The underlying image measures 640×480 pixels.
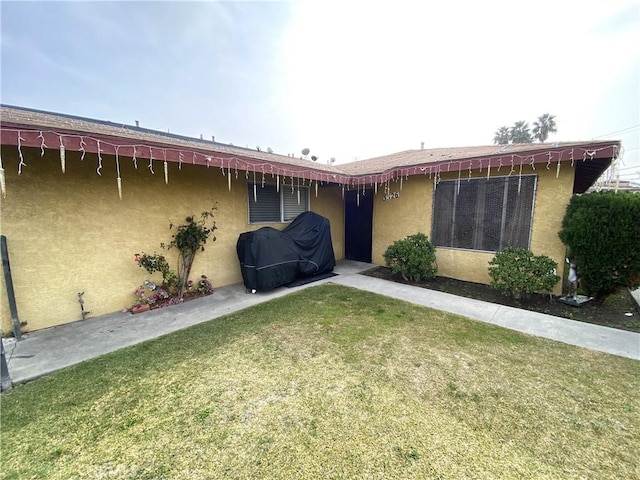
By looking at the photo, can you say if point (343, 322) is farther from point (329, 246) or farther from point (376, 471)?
point (329, 246)

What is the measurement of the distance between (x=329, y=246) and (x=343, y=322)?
297 centimetres

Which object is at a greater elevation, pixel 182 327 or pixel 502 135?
pixel 502 135

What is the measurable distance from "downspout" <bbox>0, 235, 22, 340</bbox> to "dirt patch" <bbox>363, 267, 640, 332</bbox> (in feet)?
21.6

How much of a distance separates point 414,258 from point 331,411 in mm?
4273

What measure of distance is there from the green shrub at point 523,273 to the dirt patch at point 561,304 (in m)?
0.24

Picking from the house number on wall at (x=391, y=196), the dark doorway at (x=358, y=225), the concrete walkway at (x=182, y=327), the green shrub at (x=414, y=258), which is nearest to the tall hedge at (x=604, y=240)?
the concrete walkway at (x=182, y=327)

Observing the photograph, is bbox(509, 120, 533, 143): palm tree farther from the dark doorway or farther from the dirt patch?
the dirt patch

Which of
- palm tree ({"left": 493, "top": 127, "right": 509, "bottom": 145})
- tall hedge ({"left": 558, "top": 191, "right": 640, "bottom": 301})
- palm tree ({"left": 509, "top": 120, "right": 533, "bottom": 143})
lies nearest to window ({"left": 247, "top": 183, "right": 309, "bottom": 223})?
tall hedge ({"left": 558, "top": 191, "right": 640, "bottom": 301})

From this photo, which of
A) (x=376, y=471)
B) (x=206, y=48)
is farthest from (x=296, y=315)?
(x=206, y=48)

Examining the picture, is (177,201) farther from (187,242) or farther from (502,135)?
(502,135)

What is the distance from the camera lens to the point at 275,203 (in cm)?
642

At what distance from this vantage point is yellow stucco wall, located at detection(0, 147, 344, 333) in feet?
11.3

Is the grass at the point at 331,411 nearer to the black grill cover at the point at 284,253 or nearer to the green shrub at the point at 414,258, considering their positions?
the black grill cover at the point at 284,253

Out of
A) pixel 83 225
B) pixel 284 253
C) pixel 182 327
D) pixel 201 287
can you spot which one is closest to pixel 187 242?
pixel 201 287
